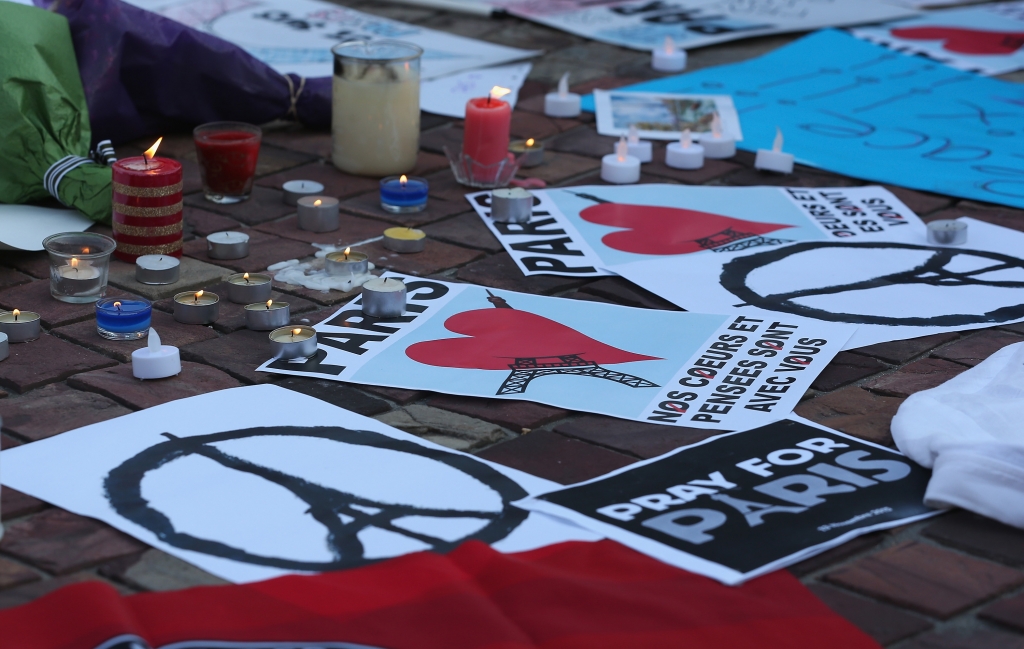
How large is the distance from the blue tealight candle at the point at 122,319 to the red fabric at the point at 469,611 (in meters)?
0.68

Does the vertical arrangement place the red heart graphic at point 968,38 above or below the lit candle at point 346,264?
A: above

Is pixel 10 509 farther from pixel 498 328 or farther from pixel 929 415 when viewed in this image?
pixel 929 415

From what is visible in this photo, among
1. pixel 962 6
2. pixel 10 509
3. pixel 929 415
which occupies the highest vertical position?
A: pixel 962 6

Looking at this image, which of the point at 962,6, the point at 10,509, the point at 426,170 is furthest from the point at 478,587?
the point at 962,6

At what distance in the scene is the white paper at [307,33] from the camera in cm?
336

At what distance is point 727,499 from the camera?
4.54 feet

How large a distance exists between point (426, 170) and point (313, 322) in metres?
0.85

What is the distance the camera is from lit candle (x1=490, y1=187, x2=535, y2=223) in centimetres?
232

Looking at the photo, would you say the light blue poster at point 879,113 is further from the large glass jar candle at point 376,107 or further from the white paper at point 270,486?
the white paper at point 270,486

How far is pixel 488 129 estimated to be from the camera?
2.47 metres

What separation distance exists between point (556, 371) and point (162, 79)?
1.38 m

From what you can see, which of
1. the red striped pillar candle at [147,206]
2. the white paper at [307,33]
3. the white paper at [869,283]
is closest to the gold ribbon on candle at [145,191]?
the red striped pillar candle at [147,206]

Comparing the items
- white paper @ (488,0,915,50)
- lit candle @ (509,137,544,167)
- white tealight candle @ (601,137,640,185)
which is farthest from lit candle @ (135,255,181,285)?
white paper @ (488,0,915,50)

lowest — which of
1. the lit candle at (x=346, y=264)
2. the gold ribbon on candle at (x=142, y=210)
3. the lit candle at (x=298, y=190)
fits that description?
the lit candle at (x=346, y=264)
